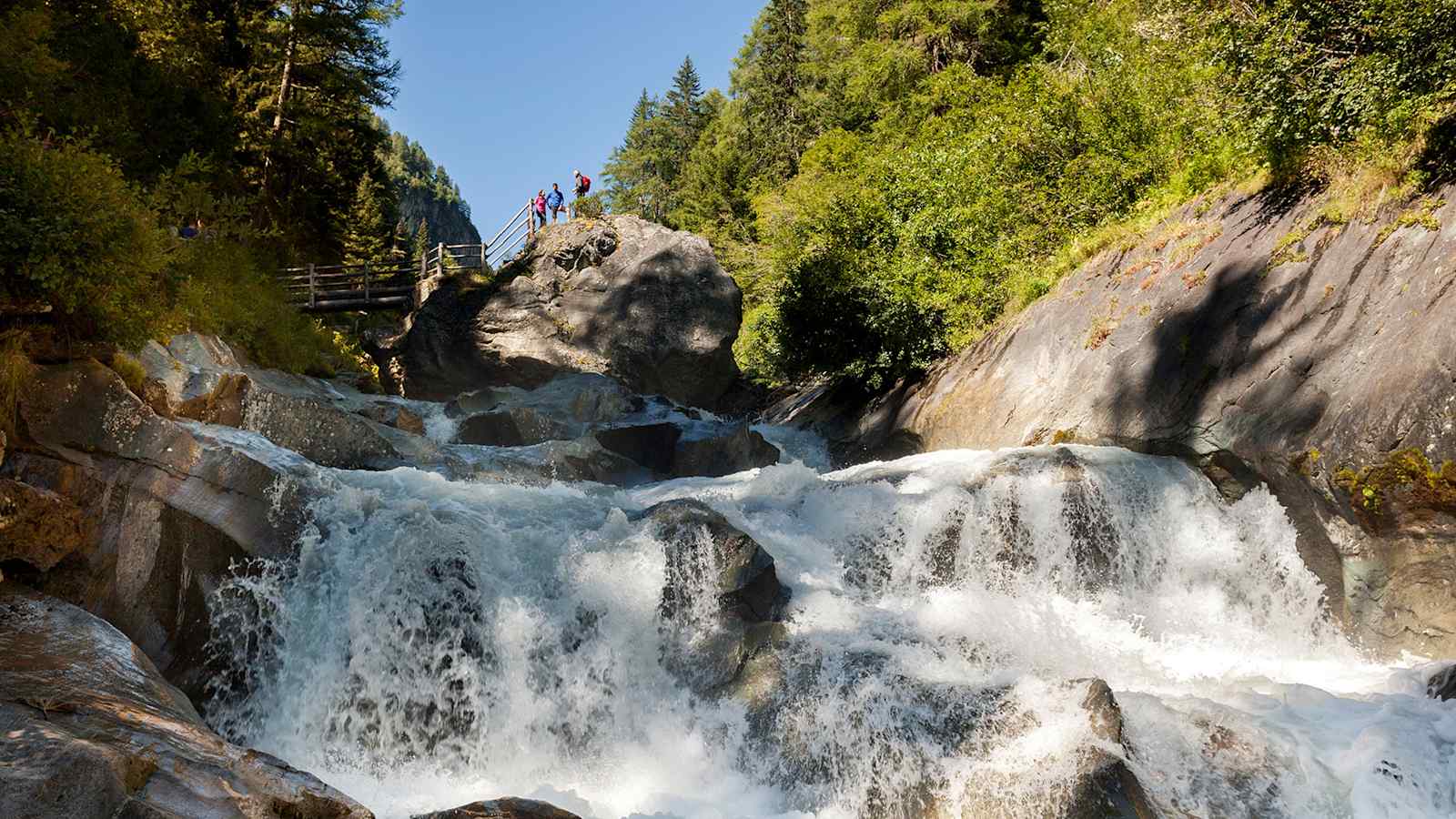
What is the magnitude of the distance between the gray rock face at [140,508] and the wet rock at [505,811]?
3729 millimetres

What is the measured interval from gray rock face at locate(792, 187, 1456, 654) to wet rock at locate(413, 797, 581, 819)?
7878 millimetres

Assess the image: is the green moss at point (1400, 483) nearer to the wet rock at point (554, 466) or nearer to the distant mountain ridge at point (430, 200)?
the wet rock at point (554, 466)

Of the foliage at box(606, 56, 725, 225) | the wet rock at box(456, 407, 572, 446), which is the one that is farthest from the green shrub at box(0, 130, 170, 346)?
the foliage at box(606, 56, 725, 225)

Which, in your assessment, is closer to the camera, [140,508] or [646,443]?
[140,508]

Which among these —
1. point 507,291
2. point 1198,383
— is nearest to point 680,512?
point 1198,383

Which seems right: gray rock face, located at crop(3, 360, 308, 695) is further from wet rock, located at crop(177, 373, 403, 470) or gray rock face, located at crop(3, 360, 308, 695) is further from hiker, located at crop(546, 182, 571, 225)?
hiker, located at crop(546, 182, 571, 225)

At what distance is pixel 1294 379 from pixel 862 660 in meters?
5.92

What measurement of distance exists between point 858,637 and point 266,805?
531cm

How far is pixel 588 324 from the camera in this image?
78.2ft

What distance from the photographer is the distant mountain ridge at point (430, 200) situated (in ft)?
404

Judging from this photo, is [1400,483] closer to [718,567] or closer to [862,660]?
[862,660]

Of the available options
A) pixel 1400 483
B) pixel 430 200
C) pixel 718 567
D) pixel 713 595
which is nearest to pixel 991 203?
pixel 1400 483

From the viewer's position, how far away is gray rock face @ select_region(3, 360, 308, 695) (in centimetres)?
697

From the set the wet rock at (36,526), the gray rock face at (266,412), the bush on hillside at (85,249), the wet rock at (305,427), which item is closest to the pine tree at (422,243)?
the gray rock face at (266,412)
